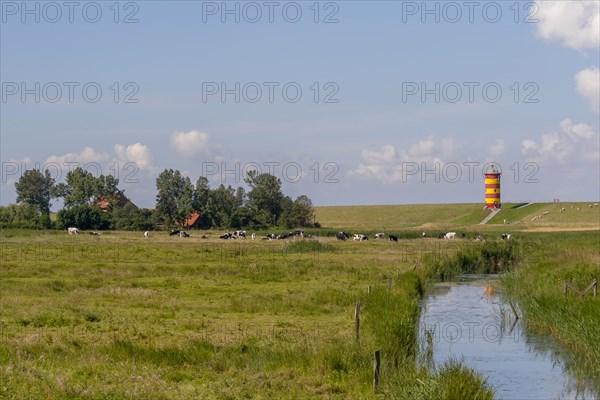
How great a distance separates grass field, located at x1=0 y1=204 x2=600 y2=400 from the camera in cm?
2003

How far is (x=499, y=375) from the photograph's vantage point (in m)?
25.5

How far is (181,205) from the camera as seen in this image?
136 metres

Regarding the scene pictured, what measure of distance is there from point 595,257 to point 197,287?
2269cm

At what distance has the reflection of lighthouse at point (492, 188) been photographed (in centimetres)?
16250

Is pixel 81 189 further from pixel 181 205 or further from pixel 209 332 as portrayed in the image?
pixel 209 332

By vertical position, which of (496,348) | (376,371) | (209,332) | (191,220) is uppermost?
(191,220)

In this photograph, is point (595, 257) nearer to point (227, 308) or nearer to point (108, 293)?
point (227, 308)

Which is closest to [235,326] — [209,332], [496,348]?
[209,332]

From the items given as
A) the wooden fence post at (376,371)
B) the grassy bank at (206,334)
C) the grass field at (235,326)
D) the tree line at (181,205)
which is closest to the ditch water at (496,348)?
the grass field at (235,326)

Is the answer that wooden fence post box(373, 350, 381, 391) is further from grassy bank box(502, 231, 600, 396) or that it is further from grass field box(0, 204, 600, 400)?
grassy bank box(502, 231, 600, 396)

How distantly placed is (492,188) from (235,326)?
14238cm

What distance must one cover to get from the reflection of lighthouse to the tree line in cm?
3787

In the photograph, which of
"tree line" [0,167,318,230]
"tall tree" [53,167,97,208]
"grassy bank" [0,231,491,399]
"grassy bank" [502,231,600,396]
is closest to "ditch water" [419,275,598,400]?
"grassy bank" [502,231,600,396]

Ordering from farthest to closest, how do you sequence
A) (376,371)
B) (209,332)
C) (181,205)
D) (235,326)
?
(181,205) → (235,326) → (209,332) → (376,371)
